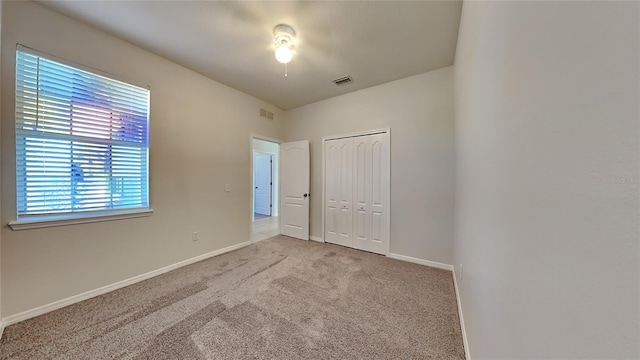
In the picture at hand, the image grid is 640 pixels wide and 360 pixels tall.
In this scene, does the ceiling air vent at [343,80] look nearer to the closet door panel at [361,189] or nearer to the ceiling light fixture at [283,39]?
the closet door panel at [361,189]

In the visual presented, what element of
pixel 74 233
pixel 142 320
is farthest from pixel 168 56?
pixel 142 320

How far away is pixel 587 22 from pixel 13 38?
3422mm

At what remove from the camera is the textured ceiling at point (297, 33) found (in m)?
1.84

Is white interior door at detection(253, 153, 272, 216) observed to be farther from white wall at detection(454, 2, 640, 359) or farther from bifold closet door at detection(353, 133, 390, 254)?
white wall at detection(454, 2, 640, 359)

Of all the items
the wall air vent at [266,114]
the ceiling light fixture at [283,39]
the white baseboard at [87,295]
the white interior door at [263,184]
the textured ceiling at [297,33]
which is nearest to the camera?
the white baseboard at [87,295]

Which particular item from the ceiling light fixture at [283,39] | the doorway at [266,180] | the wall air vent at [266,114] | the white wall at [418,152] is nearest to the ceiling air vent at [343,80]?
the white wall at [418,152]

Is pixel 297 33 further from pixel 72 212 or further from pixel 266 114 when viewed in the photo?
pixel 72 212

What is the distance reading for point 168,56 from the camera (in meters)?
2.56

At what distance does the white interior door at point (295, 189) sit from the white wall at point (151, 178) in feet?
2.23

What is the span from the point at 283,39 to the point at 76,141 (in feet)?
7.42

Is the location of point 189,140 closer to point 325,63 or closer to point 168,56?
point 168,56

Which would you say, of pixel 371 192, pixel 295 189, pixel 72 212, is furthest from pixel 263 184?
pixel 72 212

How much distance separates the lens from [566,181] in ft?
1.43

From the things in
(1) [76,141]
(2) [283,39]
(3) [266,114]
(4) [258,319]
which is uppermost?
(2) [283,39]
